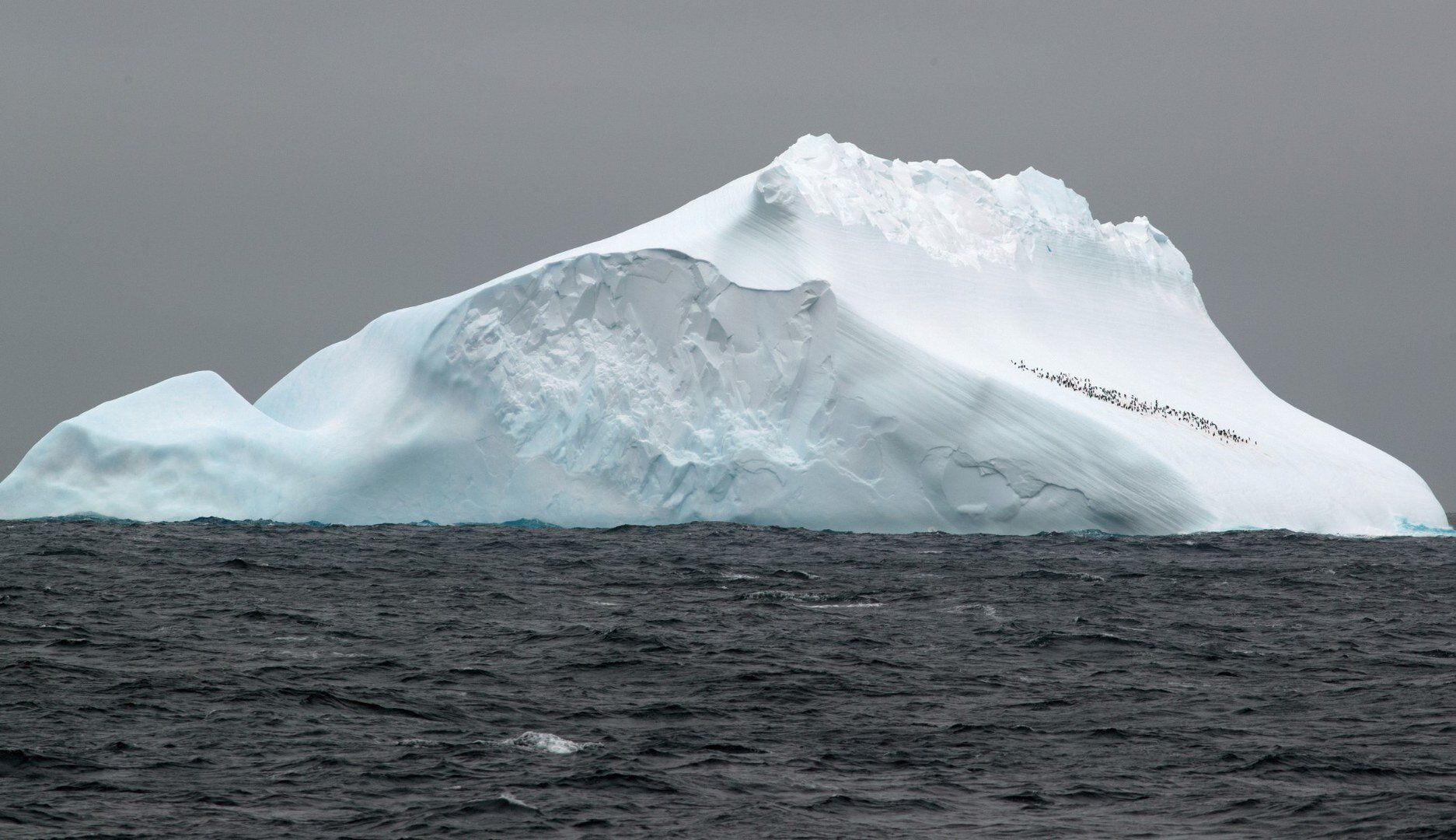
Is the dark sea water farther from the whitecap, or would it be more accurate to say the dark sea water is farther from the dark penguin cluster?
the dark penguin cluster

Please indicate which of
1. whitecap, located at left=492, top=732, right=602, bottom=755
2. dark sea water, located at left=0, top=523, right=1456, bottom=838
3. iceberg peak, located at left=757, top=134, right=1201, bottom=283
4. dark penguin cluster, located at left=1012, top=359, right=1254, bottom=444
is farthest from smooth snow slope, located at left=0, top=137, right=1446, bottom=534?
whitecap, located at left=492, top=732, right=602, bottom=755

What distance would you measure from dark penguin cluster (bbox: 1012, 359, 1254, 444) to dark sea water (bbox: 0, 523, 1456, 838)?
9.80 meters

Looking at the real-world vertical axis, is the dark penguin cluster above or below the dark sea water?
above

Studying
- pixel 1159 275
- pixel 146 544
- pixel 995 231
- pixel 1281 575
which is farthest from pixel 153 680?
pixel 1159 275

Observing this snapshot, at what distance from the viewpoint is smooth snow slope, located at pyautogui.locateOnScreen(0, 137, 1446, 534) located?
28969 mm

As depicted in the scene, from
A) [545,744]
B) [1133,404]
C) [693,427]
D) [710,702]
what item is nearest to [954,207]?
[1133,404]

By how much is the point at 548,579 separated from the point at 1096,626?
24.1 ft

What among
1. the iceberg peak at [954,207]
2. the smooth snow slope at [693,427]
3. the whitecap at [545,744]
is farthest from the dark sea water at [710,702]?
the iceberg peak at [954,207]

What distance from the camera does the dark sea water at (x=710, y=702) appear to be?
9305 mm

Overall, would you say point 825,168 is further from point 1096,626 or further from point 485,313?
point 1096,626

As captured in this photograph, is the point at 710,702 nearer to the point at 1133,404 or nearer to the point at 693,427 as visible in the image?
the point at 693,427

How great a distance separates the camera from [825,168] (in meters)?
34.3

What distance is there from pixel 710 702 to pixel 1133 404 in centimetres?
2167

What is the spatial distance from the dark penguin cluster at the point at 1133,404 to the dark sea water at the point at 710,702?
32.2 ft
